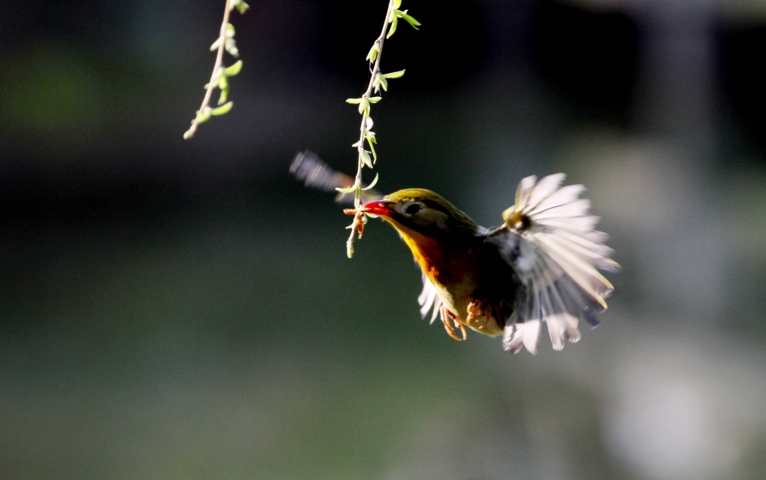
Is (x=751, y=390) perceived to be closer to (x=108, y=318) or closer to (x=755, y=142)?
(x=755, y=142)

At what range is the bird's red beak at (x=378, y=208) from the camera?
103 cm

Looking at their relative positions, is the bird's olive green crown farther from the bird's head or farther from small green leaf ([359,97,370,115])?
small green leaf ([359,97,370,115])

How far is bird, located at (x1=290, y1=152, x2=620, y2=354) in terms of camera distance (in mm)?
1008

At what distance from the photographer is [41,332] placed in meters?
4.69

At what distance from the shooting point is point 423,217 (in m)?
1.12

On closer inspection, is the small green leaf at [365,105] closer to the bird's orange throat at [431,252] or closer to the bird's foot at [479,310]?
the bird's orange throat at [431,252]

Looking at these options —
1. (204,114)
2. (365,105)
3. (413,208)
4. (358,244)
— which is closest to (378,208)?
(413,208)

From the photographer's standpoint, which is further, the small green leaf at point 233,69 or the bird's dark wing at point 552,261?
the bird's dark wing at point 552,261

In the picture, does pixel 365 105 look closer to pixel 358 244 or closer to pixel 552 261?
pixel 552 261

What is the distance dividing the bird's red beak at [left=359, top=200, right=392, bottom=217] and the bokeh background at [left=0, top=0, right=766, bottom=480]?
2562mm

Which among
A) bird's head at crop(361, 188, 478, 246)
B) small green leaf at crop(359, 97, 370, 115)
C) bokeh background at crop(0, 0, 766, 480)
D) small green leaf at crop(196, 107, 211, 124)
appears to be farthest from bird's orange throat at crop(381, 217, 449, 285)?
bokeh background at crop(0, 0, 766, 480)

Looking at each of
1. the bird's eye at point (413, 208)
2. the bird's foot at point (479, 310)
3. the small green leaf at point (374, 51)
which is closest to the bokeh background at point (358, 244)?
the bird's foot at point (479, 310)

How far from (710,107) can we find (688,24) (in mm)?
733

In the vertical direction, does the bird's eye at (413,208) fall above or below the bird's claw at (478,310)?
above
